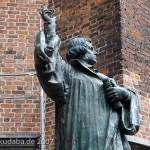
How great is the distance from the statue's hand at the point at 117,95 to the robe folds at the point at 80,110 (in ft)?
0.13

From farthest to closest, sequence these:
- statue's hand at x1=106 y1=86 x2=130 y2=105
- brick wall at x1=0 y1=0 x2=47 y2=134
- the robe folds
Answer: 1. brick wall at x1=0 y1=0 x2=47 y2=134
2. statue's hand at x1=106 y1=86 x2=130 y2=105
3. the robe folds

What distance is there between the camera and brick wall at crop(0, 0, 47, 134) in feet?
35.7

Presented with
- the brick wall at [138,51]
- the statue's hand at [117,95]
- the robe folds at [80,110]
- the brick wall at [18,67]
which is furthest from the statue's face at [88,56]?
the brick wall at [18,67]

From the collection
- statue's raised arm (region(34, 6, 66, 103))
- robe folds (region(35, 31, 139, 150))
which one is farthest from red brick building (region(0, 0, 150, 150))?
statue's raised arm (region(34, 6, 66, 103))

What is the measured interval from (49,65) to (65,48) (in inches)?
Result: 297

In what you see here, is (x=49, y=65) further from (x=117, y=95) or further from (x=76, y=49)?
(x=117, y=95)

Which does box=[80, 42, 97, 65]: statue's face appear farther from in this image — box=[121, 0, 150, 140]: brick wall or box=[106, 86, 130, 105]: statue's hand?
box=[121, 0, 150, 140]: brick wall

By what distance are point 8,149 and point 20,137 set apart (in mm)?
408

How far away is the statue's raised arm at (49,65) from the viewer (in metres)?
3.64

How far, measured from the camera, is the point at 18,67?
11.3 metres

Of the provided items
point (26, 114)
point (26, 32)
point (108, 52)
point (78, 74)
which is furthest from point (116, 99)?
point (26, 32)

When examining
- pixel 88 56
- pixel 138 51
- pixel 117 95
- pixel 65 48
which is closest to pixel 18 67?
pixel 65 48

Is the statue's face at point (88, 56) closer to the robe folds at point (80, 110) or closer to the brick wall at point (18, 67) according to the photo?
the robe folds at point (80, 110)

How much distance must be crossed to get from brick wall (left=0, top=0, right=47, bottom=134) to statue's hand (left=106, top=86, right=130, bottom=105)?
711cm
